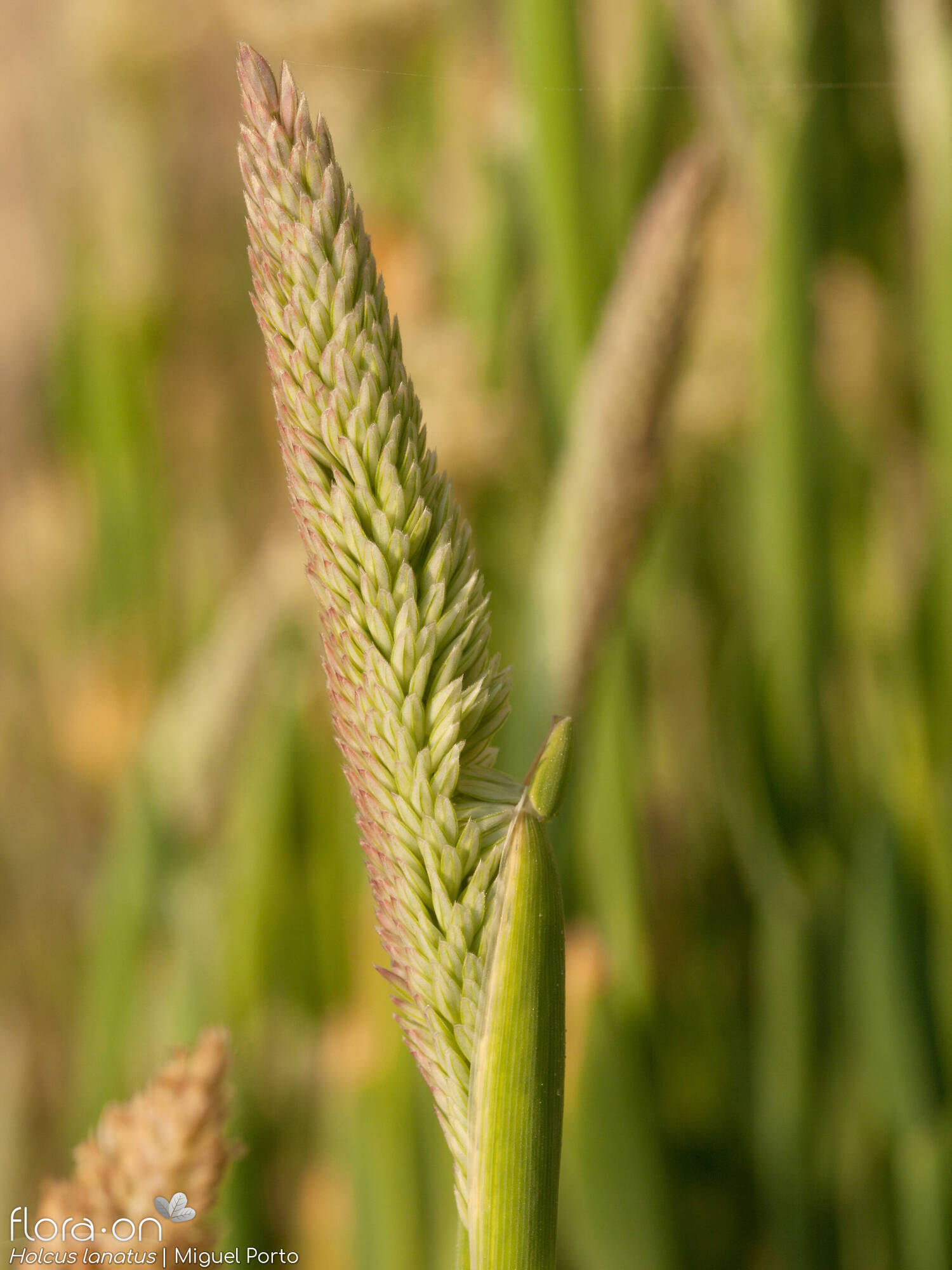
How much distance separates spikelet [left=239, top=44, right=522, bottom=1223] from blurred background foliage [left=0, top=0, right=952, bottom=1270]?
98 mm

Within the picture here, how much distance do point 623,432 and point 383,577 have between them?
0.17 m

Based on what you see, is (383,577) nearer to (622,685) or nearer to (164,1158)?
(164,1158)

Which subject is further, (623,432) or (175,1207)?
(623,432)

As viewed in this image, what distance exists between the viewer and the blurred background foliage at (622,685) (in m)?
0.45

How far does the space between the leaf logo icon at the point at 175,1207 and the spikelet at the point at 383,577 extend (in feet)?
0.14

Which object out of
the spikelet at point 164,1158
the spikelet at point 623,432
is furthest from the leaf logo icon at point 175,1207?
the spikelet at point 623,432

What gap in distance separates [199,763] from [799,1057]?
29cm

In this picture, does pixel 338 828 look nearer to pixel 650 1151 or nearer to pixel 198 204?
pixel 650 1151

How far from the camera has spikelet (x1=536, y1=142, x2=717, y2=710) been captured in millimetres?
307

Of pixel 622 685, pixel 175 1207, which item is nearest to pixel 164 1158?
pixel 175 1207

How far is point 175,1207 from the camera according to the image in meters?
0.18

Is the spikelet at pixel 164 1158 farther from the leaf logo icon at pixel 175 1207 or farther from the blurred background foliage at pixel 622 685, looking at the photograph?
the blurred background foliage at pixel 622 685

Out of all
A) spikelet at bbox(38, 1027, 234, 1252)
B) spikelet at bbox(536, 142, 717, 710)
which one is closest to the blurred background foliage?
→ spikelet at bbox(536, 142, 717, 710)

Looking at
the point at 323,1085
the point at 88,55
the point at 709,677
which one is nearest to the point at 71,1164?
the point at 323,1085
